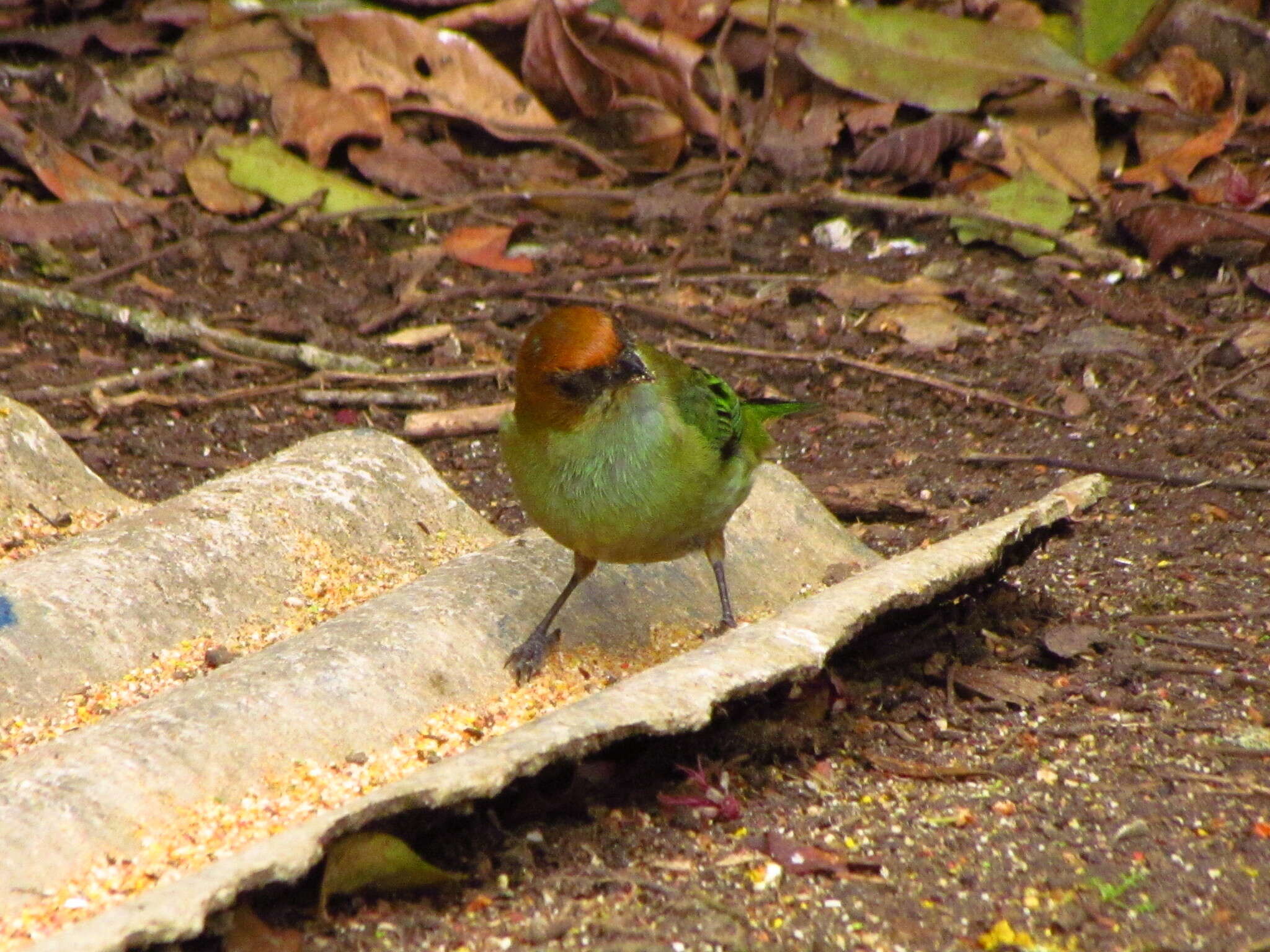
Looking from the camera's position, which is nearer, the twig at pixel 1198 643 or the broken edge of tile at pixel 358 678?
the broken edge of tile at pixel 358 678

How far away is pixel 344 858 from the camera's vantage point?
9.72 feet

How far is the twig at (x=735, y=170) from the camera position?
757 centimetres

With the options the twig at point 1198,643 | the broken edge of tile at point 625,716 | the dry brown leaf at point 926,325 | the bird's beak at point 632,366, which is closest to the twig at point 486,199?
the dry brown leaf at point 926,325

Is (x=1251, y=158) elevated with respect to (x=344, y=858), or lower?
lower

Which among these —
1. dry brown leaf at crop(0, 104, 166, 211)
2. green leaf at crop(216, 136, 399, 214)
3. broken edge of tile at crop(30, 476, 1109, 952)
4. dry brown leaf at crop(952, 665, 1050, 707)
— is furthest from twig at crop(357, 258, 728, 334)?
dry brown leaf at crop(952, 665, 1050, 707)

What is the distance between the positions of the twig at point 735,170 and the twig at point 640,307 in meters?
0.40

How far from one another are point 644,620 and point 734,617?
0.28 metres

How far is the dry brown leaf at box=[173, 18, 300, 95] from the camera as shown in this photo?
27.9 ft

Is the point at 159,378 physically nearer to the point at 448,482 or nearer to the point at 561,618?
the point at 448,482

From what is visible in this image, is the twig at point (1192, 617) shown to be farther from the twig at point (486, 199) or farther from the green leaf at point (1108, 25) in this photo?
the green leaf at point (1108, 25)

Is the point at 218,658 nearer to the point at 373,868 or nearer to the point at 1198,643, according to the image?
the point at 373,868

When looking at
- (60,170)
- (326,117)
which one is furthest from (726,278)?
(60,170)

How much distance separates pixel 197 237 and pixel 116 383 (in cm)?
134

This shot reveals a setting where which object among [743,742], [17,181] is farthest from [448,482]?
[17,181]
